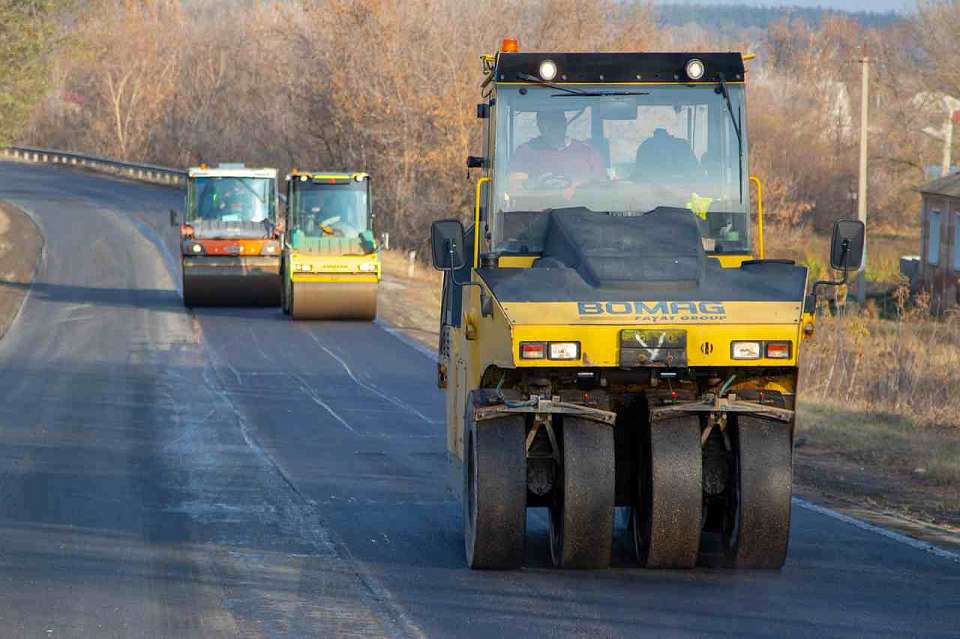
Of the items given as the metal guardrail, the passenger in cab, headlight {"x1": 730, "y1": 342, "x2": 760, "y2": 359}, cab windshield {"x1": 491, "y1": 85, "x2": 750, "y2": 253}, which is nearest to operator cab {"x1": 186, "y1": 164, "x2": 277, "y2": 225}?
cab windshield {"x1": 491, "y1": 85, "x2": 750, "y2": 253}

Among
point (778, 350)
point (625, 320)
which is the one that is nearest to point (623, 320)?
point (625, 320)

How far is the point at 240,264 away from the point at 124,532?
1766cm

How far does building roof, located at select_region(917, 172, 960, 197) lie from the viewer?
138 feet

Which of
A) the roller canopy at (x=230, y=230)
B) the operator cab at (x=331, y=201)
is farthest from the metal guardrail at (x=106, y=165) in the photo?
the operator cab at (x=331, y=201)

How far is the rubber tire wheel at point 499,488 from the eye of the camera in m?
8.03

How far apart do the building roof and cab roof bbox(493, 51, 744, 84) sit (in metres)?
34.8

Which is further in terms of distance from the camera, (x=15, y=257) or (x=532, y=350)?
(x=15, y=257)

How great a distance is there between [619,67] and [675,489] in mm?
2838

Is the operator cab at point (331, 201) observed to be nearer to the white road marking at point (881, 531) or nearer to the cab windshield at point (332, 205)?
the cab windshield at point (332, 205)

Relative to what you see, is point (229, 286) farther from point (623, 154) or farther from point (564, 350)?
point (564, 350)

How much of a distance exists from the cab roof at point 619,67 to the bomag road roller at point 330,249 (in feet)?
54.9

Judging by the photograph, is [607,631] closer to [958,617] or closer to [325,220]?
[958,617]

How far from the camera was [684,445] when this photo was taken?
8.03 m

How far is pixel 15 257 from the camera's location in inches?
1465
